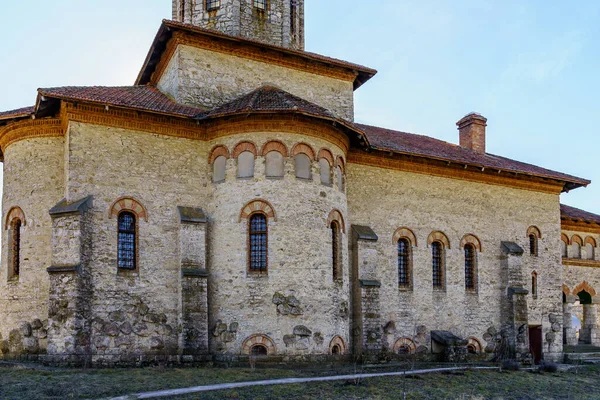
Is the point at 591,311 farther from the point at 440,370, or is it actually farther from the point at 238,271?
the point at 238,271

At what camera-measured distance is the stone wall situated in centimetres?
2284

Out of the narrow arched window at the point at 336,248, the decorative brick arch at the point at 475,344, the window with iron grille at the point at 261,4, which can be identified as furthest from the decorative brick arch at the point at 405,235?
the window with iron grille at the point at 261,4

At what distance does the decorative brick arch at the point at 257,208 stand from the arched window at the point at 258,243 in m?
0.20

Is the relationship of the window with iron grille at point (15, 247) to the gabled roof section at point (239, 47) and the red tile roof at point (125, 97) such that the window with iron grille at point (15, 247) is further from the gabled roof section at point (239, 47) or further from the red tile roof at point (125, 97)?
the gabled roof section at point (239, 47)

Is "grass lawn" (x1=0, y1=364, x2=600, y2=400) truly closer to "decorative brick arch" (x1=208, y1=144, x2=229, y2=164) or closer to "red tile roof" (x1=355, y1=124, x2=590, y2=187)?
"decorative brick arch" (x1=208, y1=144, x2=229, y2=164)

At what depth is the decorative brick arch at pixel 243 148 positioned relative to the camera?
20.9 metres

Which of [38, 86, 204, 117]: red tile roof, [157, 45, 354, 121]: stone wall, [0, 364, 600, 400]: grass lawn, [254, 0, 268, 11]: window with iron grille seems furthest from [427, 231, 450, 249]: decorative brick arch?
[254, 0, 268, 11]: window with iron grille

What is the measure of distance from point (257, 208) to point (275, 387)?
693cm

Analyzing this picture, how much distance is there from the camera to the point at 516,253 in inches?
1067

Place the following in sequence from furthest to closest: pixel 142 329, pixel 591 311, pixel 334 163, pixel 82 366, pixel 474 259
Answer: pixel 591 311 → pixel 474 259 → pixel 334 163 → pixel 142 329 → pixel 82 366

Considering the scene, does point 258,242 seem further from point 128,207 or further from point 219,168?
point 128,207

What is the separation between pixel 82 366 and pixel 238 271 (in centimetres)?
530

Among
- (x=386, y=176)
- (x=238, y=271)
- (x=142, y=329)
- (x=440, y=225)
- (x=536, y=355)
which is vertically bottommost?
(x=536, y=355)

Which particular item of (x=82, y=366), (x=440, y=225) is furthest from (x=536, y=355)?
(x=82, y=366)
